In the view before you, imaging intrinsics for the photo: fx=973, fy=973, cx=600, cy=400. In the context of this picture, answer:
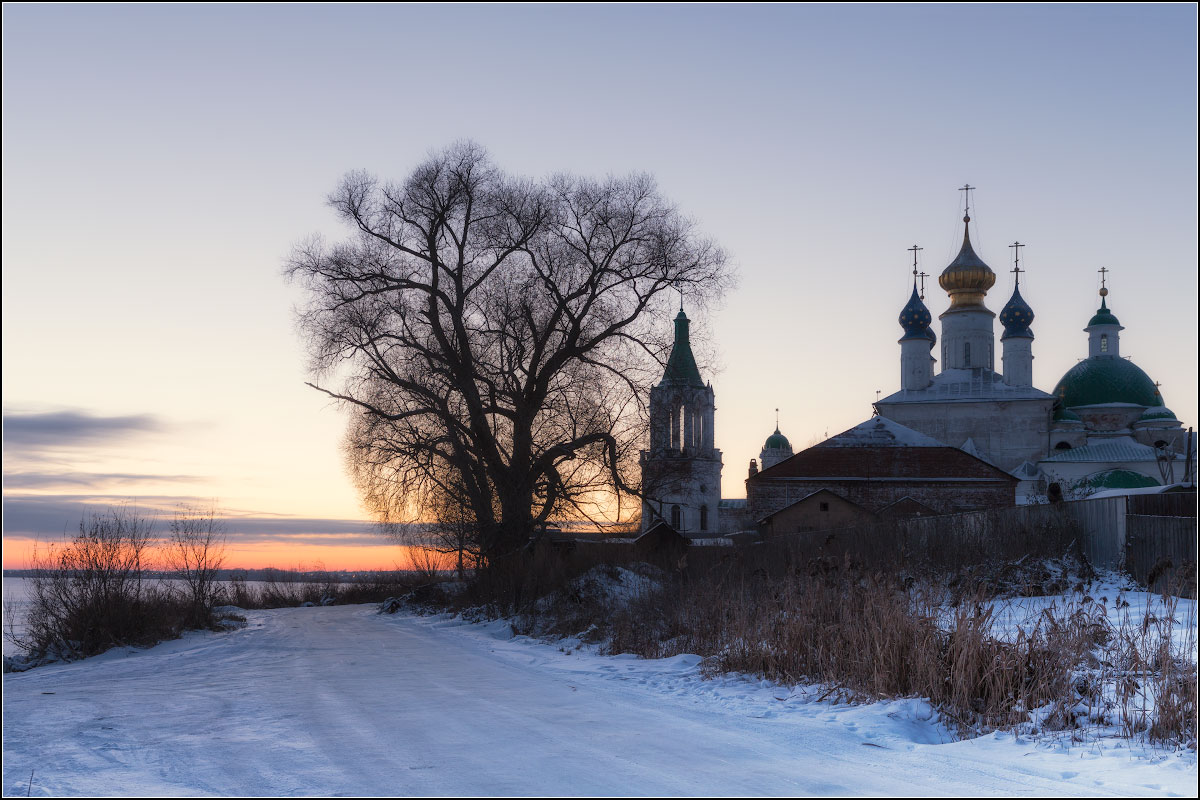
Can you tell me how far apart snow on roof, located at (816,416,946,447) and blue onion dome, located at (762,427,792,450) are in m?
35.2

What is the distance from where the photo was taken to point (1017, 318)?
66.2 meters

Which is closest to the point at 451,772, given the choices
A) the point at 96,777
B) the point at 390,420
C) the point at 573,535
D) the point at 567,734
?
the point at 567,734

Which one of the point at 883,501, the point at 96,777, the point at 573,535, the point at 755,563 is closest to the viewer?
the point at 96,777

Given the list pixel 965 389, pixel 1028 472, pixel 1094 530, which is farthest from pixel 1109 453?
pixel 1094 530

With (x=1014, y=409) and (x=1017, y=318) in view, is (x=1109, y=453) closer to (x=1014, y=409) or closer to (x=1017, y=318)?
(x=1014, y=409)

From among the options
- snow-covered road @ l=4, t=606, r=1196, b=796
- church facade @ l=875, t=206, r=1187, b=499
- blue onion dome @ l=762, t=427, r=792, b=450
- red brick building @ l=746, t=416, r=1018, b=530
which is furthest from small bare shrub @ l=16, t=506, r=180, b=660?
blue onion dome @ l=762, t=427, r=792, b=450

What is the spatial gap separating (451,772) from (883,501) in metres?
39.9

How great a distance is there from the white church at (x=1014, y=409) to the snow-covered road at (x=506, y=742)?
38.7m

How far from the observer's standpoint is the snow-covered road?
5984 mm

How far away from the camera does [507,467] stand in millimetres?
26781

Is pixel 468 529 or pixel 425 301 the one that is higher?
pixel 425 301

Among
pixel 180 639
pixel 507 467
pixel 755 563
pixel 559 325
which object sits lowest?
pixel 180 639

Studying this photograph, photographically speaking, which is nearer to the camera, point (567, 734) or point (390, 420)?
point (567, 734)

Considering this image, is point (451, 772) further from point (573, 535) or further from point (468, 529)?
point (573, 535)
